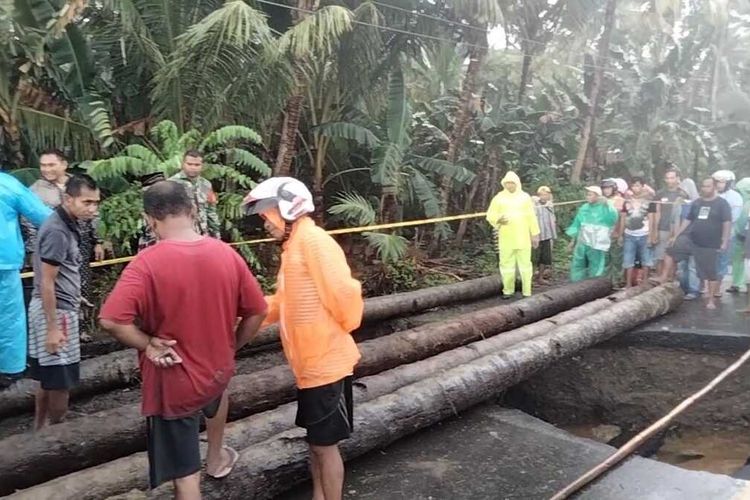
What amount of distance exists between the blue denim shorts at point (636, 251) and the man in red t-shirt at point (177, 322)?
24.0 feet

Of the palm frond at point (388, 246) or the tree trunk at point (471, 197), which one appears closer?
the palm frond at point (388, 246)

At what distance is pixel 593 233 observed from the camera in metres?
9.03

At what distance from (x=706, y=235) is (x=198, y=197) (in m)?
6.30

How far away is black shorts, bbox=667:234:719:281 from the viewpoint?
8.58m

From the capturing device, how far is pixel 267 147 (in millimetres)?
10039

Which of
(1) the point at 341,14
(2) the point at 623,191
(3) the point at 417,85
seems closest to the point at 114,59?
(1) the point at 341,14

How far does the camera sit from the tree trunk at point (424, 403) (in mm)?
3654

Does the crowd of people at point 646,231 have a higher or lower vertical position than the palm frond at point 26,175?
lower

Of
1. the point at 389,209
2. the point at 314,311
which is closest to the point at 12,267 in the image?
the point at 314,311

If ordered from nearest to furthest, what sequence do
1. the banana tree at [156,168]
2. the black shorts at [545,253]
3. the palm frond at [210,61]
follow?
1. the banana tree at [156,168]
2. the palm frond at [210,61]
3. the black shorts at [545,253]

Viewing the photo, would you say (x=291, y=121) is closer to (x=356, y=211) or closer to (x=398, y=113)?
(x=356, y=211)

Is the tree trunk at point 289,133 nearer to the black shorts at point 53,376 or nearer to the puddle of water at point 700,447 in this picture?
the puddle of water at point 700,447

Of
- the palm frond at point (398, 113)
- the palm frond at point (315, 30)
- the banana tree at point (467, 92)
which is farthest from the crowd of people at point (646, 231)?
the palm frond at point (315, 30)

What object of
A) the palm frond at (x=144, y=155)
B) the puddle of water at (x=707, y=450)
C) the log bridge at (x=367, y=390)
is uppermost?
the palm frond at (x=144, y=155)
